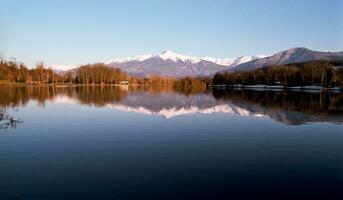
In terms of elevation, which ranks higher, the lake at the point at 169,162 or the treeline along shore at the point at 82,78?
the treeline along shore at the point at 82,78

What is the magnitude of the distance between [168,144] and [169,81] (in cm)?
15421

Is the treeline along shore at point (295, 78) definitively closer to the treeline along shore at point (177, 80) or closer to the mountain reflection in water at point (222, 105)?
the treeline along shore at point (177, 80)

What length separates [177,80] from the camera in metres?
166

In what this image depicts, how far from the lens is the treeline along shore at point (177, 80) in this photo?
129 m

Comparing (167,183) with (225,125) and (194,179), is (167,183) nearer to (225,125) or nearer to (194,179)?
(194,179)

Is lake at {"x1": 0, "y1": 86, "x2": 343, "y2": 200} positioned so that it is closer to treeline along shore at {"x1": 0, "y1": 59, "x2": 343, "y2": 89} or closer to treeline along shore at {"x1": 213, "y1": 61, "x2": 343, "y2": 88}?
treeline along shore at {"x1": 0, "y1": 59, "x2": 343, "y2": 89}

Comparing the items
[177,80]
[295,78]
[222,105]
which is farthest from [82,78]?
[222,105]

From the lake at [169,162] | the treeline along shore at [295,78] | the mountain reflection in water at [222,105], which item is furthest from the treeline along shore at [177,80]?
the lake at [169,162]

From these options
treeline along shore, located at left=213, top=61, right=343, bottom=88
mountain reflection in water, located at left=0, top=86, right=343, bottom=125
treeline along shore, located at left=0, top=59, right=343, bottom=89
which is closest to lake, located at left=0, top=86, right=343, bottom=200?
mountain reflection in water, located at left=0, top=86, right=343, bottom=125

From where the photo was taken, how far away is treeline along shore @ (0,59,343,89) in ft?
423

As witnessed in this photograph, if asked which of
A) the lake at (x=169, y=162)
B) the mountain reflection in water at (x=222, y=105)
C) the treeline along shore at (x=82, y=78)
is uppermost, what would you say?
the treeline along shore at (x=82, y=78)

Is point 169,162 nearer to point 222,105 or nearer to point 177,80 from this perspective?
point 222,105

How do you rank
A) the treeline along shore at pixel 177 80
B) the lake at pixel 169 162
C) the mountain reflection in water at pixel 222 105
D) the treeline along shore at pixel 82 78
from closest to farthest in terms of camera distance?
the lake at pixel 169 162 < the mountain reflection in water at pixel 222 105 < the treeline along shore at pixel 82 78 < the treeline along shore at pixel 177 80

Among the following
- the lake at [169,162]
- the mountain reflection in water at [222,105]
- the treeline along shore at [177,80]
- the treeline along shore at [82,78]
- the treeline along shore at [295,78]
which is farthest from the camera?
the treeline along shore at [295,78]
